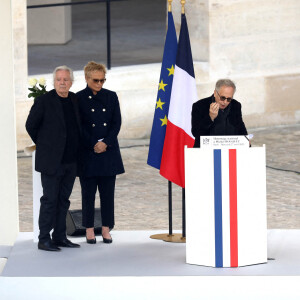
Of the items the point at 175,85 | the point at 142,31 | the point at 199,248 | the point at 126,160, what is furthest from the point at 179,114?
the point at 142,31

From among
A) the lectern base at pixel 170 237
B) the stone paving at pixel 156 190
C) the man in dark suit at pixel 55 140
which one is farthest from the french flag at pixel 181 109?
the stone paving at pixel 156 190

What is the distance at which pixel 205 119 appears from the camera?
29.7 ft

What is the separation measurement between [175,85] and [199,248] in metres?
1.65

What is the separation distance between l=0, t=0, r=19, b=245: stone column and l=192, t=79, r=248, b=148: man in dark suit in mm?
1713

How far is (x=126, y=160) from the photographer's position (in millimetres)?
15203

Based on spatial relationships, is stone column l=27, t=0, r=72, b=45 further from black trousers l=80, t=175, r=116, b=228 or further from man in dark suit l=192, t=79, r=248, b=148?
man in dark suit l=192, t=79, r=248, b=148

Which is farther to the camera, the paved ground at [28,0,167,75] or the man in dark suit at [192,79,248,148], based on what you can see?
the paved ground at [28,0,167,75]

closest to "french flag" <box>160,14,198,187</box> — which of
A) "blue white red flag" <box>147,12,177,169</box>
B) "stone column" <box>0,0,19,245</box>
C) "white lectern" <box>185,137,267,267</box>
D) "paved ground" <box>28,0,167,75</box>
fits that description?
"blue white red flag" <box>147,12,177,169</box>

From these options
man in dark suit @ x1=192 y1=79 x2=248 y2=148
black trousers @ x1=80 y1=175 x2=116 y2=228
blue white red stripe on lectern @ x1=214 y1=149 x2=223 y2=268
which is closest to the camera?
blue white red stripe on lectern @ x1=214 y1=149 x2=223 y2=268

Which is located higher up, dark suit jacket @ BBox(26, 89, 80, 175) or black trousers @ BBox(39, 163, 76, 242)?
dark suit jacket @ BBox(26, 89, 80, 175)

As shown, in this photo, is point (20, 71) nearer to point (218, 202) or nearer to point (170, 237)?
point (170, 237)

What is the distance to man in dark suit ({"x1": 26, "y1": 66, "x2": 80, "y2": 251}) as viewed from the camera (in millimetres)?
9141

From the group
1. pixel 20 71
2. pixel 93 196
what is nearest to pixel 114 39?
pixel 20 71

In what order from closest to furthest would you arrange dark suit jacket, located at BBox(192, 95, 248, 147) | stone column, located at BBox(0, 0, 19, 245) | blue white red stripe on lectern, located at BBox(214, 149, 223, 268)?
blue white red stripe on lectern, located at BBox(214, 149, 223, 268) < dark suit jacket, located at BBox(192, 95, 248, 147) < stone column, located at BBox(0, 0, 19, 245)
